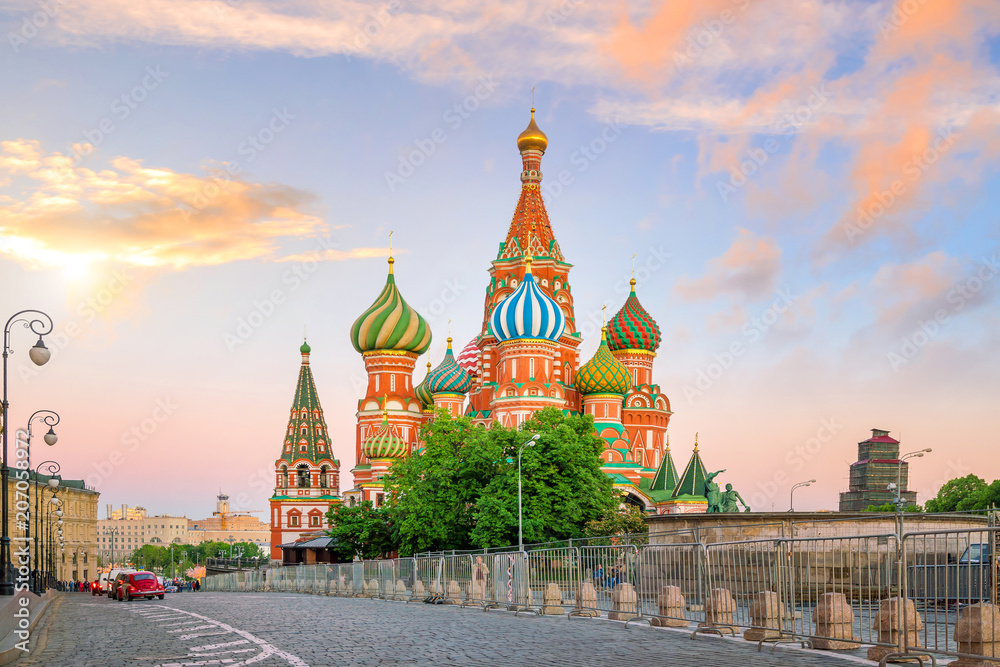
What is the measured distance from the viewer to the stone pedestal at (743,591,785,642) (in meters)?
13.4

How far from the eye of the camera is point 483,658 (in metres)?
11.7

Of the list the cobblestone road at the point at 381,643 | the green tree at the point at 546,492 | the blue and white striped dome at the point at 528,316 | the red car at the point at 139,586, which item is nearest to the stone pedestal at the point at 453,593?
the cobblestone road at the point at 381,643

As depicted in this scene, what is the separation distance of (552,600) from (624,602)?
2878mm

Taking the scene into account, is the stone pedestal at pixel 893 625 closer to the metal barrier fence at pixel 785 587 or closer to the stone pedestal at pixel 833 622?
the metal barrier fence at pixel 785 587

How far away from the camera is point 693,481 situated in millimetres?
69625

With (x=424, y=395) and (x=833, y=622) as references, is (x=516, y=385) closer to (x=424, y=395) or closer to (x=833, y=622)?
(x=424, y=395)

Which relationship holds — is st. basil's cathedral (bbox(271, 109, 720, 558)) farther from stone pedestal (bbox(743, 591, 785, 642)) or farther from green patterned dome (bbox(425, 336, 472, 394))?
stone pedestal (bbox(743, 591, 785, 642))

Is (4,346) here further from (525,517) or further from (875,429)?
(875,429)

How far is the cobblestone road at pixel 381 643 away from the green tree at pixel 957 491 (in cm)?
8615

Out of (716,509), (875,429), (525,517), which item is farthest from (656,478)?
(875,429)

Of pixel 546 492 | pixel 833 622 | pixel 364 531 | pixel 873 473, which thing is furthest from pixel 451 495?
pixel 873 473

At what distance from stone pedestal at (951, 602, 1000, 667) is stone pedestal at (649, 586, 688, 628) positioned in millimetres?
6264

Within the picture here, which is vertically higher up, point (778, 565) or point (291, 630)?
point (778, 565)

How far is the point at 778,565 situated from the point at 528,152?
2571 inches
